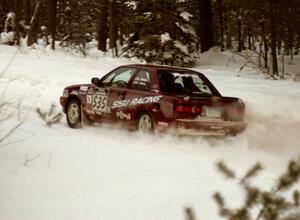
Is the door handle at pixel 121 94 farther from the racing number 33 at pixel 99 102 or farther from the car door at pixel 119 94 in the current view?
the racing number 33 at pixel 99 102

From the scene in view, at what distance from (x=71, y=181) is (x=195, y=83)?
187 inches

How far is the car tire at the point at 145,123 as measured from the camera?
9406 mm

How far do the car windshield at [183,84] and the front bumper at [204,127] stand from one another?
0.68 m

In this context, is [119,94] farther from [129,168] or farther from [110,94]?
A: [129,168]

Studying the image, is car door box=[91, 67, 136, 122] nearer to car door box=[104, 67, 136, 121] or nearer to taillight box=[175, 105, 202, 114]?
car door box=[104, 67, 136, 121]

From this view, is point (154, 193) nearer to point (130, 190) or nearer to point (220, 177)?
point (130, 190)

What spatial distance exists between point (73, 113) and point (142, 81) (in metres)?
2.23

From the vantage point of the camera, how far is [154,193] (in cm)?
543

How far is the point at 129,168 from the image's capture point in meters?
6.42

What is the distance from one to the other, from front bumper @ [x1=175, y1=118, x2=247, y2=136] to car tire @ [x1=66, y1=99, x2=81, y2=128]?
9.88ft

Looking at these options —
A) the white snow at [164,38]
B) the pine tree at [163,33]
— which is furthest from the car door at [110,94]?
the pine tree at [163,33]

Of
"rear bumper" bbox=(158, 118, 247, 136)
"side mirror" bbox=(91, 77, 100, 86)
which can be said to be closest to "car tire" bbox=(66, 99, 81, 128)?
"side mirror" bbox=(91, 77, 100, 86)

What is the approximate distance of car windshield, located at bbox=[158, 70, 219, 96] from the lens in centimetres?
954

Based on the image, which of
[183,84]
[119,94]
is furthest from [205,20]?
[183,84]
